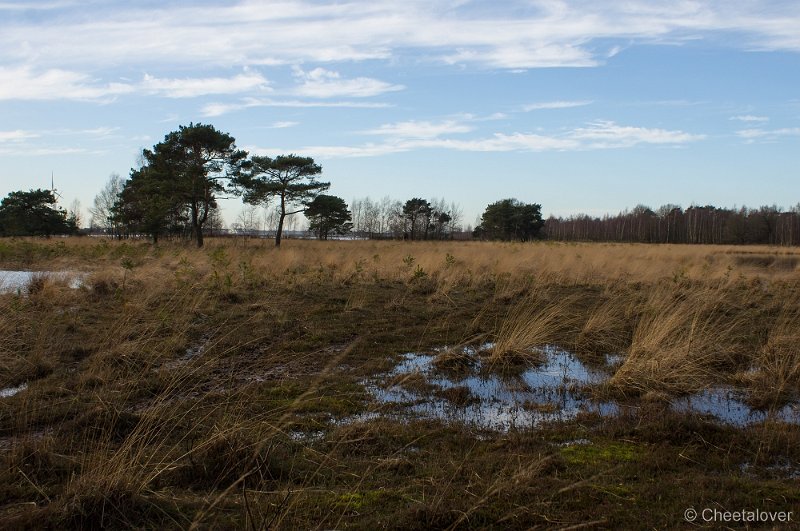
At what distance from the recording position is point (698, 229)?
73125 mm

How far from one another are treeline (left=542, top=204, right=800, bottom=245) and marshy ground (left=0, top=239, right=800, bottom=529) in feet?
177

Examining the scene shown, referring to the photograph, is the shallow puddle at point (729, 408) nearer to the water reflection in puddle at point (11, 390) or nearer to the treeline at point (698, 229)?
the water reflection in puddle at point (11, 390)

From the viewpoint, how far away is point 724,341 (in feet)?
21.7

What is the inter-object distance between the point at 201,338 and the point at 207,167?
23.4m

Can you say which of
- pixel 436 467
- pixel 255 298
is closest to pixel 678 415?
pixel 436 467

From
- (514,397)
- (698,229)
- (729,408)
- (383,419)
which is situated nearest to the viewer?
(383,419)

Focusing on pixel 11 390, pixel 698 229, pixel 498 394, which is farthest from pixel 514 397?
pixel 698 229

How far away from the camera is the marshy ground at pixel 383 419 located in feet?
8.71

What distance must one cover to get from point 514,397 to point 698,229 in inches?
3124

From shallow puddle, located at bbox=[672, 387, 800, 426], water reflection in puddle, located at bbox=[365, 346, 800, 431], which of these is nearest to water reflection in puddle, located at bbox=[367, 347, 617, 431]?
water reflection in puddle, located at bbox=[365, 346, 800, 431]

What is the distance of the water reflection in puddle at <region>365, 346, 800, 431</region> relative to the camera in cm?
416

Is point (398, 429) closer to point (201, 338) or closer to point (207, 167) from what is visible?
point (201, 338)

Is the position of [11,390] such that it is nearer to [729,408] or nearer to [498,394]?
[498,394]

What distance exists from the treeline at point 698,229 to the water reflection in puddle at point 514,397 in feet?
179
